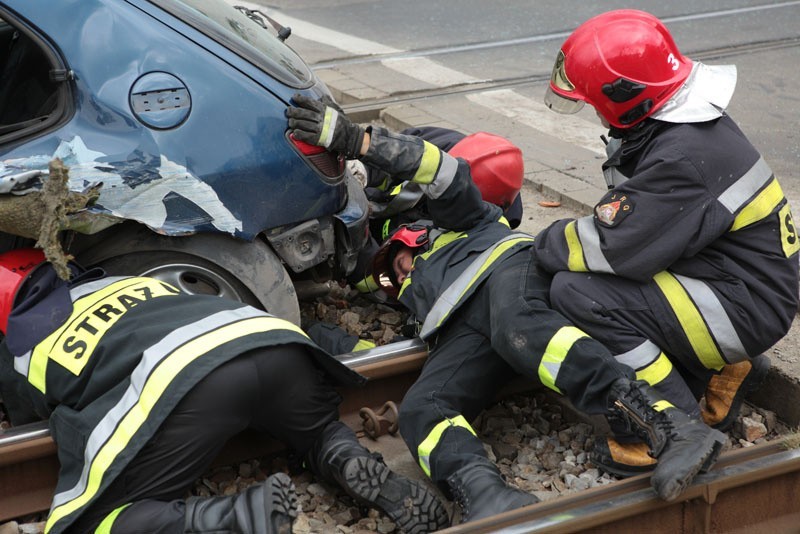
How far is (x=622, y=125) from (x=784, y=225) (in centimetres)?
69

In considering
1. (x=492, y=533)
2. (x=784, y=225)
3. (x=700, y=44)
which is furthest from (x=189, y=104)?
(x=700, y=44)

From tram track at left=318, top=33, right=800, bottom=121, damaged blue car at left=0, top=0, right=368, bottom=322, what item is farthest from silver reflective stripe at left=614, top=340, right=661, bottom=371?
tram track at left=318, top=33, right=800, bottom=121

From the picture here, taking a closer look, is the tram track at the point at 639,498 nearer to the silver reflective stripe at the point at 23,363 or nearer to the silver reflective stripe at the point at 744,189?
the silver reflective stripe at the point at 23,363

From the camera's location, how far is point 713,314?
363cm

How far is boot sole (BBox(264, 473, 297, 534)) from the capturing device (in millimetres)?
3000

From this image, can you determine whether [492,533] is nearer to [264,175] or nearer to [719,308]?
[719,308]

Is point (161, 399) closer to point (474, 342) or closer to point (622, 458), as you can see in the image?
point (474, 342)

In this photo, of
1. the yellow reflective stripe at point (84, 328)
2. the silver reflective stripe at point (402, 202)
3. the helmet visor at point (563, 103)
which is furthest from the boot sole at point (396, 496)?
the silver reflective stripe at point (402, 202)

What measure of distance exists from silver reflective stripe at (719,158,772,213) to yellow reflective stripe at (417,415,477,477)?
123 centimetres

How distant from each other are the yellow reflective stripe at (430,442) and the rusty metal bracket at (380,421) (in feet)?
1.00

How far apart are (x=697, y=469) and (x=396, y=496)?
0.98m

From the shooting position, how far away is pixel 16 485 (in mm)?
3504

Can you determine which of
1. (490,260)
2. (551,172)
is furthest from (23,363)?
(551,172)

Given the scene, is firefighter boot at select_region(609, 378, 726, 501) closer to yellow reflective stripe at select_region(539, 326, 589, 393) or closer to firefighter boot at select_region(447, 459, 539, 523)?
yellow reflective stripe at select_region(539, 326, 589, 393)
